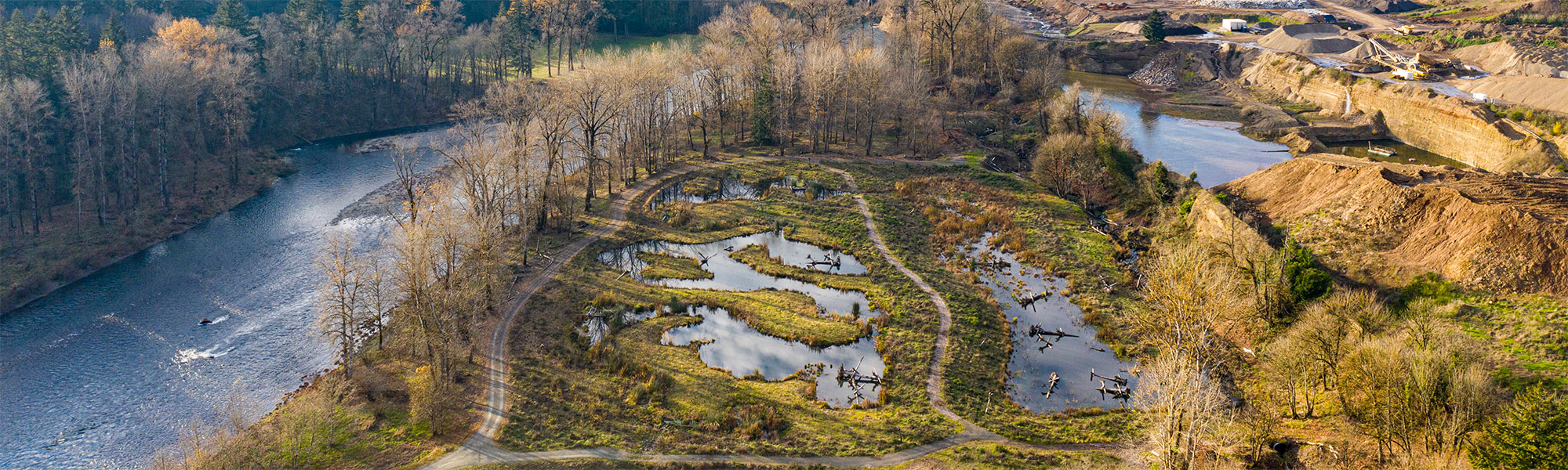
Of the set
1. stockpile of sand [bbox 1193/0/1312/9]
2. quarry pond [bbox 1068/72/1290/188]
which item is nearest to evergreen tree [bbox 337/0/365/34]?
quarry pond [bbox 1068/72/1290/188]

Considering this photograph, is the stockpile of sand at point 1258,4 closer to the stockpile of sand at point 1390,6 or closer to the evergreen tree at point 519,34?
the stockpile of sand at point 1390,6

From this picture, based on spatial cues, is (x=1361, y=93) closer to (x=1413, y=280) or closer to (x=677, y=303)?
(x=1413, y=280)

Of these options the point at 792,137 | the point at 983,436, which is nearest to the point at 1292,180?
the point at 983,436

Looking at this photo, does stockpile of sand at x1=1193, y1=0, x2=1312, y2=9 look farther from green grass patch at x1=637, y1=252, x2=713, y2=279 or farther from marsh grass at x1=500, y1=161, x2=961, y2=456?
green grass patch at x1=637, y1=252, x2=713, y2=279

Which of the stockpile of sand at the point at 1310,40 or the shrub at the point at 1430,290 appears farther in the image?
the stockpile of sand at the point at 1310,40

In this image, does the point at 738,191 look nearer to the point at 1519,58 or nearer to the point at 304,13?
the point at 304,13

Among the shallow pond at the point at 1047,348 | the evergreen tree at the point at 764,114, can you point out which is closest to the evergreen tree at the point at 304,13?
the evergreen tree at the point at 764,114
